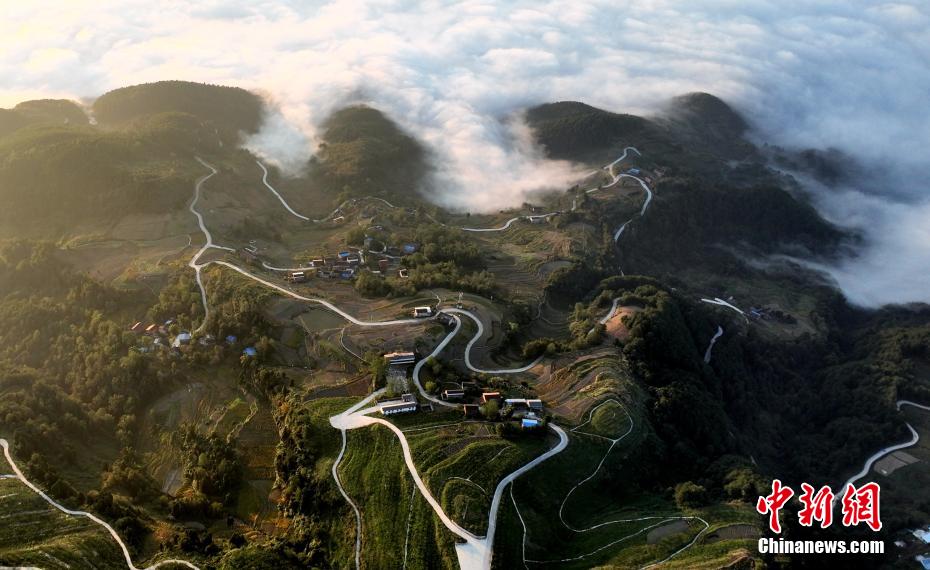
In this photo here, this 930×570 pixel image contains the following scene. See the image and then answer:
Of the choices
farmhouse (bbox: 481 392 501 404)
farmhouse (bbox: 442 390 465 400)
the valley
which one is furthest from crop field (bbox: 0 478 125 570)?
farmhouse (bbox: 481 392 501 404)

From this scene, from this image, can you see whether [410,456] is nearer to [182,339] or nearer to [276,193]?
[182,339]

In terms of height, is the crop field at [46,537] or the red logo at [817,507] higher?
the crop field at [46,537]

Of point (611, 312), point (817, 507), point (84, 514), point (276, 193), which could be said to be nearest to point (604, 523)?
point (817, 507)

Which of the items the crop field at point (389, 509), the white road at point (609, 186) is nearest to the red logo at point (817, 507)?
the crop field at point (389, 509)

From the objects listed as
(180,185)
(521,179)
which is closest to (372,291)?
(180,185)

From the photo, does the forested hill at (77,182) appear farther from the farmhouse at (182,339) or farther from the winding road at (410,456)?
the farmhouse at (182,339)

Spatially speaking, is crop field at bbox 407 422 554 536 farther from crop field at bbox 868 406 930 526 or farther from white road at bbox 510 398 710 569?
crop field at bbox 868 406 930 526

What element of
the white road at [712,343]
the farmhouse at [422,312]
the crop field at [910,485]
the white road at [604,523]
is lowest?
the crop field at [910,485]

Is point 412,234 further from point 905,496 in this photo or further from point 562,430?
point 905,496
